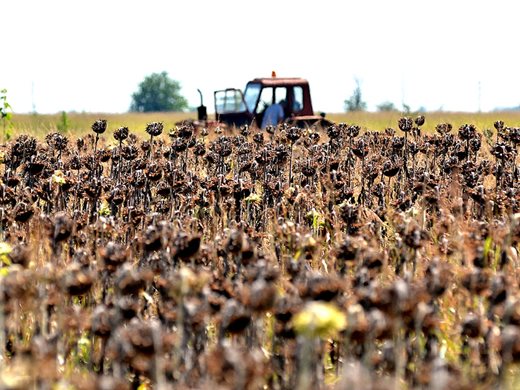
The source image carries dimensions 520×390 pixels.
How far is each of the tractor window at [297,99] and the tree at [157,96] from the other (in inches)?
4506

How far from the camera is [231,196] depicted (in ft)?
23.0

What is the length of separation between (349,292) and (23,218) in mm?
1962

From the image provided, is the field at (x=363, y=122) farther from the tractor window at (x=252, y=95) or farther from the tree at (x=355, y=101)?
the tree at (x=355, y=101)

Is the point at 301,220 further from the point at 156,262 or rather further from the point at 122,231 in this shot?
the point at 156,262

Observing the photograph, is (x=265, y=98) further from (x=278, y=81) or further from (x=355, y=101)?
(x=355, y=101)

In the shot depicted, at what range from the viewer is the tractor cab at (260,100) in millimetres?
22500

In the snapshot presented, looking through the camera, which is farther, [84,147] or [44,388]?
[84,147]

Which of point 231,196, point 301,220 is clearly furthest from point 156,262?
point 231,196

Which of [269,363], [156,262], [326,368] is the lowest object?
[326,368]

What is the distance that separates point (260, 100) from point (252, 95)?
0.95 feet

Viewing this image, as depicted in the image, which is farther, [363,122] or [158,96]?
[158,96]

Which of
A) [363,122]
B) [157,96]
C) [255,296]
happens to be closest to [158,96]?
[157,96]

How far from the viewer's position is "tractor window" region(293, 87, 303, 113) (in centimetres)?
2284

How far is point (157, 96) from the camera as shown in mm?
137875
